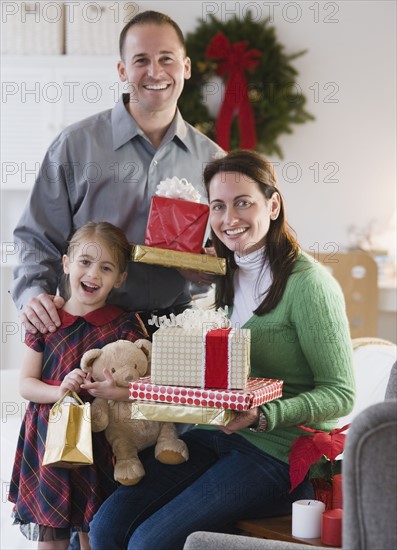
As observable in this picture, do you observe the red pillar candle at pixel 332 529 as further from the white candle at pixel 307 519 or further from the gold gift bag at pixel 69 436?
the gold gift bag at pixel 69 436

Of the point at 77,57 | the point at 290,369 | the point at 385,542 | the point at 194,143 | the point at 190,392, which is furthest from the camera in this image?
the point at 77,57

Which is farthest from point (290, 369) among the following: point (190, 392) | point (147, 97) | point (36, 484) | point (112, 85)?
point (112, 85)

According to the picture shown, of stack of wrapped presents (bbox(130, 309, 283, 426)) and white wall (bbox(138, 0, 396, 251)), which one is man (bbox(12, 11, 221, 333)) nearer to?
stack of wrapped presents (bbox(130, 309, 283, 426))

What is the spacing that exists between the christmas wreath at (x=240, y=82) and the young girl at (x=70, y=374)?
241 centimetres

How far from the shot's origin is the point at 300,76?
4.41m

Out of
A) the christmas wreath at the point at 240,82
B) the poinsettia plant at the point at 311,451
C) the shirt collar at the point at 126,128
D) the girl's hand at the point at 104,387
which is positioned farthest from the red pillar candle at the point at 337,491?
the christmas wreath at the point at 240,82

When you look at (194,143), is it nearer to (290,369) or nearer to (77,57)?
(290,369)

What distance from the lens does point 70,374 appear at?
1836mm

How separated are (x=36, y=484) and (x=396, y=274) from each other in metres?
2.84

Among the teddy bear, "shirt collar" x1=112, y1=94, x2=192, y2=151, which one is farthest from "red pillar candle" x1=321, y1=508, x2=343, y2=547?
"shirt collar" x1=112, y1=94, x2=192, y2=151

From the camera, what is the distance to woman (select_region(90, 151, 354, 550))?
5.46ft

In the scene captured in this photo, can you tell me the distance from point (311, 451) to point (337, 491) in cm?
9

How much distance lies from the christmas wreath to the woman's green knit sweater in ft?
8.34

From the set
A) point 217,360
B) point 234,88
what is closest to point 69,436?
point 217,360
